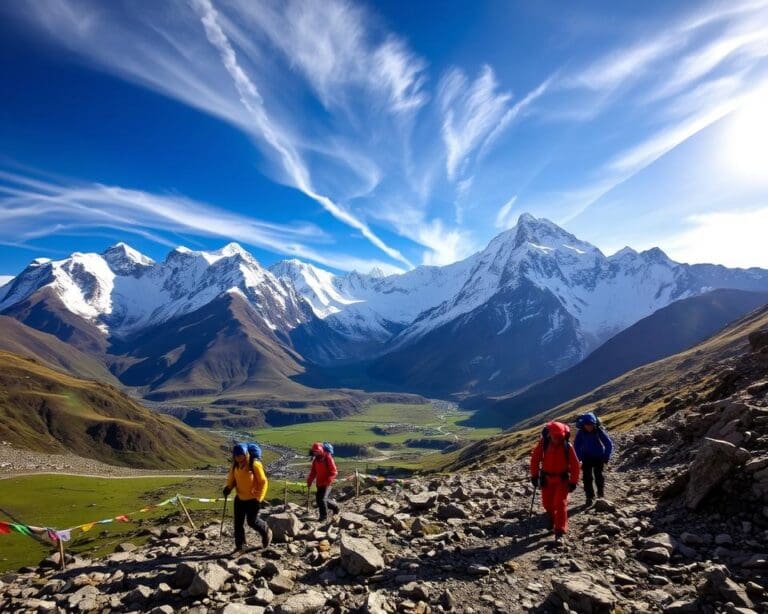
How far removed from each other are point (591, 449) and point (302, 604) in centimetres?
1303

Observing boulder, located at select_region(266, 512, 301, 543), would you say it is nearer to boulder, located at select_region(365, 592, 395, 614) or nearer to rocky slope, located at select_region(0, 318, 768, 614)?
rocky slope, located at select_region(0, 318, 768, 614)

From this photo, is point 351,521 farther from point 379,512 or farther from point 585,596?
point 585,596

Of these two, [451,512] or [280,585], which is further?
[451,512]

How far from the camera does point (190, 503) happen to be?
113 meters

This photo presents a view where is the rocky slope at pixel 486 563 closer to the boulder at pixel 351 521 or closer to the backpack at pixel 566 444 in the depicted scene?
the boulder at pixel 351 521

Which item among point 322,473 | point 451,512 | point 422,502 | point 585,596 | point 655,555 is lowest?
point 585,596

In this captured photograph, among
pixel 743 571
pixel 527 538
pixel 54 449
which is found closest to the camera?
pixel 743 571

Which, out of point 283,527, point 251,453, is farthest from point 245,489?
point 283,527

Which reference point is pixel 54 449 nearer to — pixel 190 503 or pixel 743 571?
pixel 190 503

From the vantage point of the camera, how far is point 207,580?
12.4 metres

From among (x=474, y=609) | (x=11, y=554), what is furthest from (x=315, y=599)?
(x=11, y=554)

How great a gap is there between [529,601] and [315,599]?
16.6 feet

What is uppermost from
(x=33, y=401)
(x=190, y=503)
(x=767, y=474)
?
(x=33, y=401)

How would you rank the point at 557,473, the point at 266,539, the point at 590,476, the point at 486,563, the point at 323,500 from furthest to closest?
the point at 323,500 < the point at 590,476 < the point at 266,539 < the point at 557,473 < the point at 486,563
